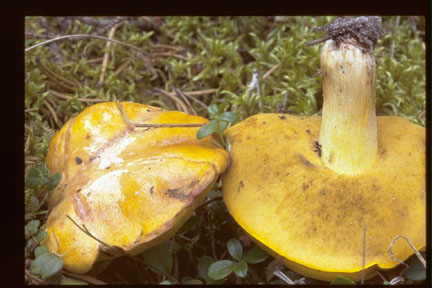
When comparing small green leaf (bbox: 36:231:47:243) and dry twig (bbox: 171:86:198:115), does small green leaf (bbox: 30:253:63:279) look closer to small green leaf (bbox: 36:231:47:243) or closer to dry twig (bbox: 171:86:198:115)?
small green leaf (bbox: 36:231:47:243)

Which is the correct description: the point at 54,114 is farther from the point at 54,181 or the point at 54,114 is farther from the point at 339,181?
the point at 339,181

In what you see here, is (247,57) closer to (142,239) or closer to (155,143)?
(155,143)

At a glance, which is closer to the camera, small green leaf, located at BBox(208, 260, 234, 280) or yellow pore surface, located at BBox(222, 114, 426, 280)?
yellow pore surface, located at BBox(222, 114, 426, 280)

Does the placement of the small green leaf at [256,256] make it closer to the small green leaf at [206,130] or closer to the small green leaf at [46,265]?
the small green leaf at [206,130]

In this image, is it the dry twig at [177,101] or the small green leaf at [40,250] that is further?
the dry twig at [177,101]

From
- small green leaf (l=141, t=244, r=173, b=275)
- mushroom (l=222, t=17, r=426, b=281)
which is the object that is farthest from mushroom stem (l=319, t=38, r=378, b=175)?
small green leaf (l=141, t=244, r=173, b=275)

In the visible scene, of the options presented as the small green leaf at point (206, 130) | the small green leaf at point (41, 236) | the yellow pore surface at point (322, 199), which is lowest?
the small green leaf at point (41, 236)

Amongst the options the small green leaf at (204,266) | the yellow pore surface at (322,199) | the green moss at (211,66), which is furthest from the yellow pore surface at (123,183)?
the green moss at (211,66)
